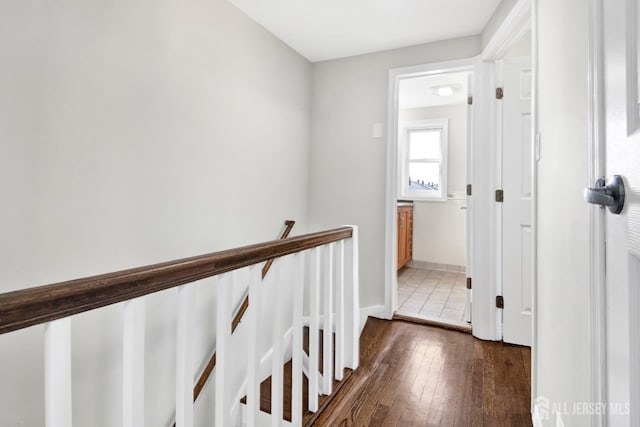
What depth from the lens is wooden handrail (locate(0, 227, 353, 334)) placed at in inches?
22.1

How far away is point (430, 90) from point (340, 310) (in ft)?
10.5

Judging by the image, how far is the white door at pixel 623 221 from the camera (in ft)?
1.78

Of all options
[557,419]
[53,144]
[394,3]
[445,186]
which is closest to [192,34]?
[53,144]

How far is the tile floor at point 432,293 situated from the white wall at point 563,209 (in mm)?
1614

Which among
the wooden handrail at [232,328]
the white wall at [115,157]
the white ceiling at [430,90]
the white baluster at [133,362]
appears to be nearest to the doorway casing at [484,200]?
the white ceiling at [430,90]

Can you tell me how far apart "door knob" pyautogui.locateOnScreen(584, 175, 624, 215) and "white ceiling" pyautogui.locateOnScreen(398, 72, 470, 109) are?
9.16ft

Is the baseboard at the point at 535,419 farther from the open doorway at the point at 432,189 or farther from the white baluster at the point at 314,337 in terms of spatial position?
the open doorway at the point at 432,189

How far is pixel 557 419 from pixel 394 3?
7.84 feet

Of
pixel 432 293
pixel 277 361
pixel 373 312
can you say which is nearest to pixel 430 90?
pixel 432 293

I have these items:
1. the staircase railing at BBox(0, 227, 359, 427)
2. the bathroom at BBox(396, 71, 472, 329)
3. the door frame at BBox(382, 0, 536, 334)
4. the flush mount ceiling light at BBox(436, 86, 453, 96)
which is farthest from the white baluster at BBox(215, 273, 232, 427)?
the flush mount ceiling light at BBox(436, 86, 453, 96)

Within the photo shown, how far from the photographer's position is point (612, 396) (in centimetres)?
63

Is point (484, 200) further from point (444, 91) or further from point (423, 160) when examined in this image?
Answer: point (423, 160)

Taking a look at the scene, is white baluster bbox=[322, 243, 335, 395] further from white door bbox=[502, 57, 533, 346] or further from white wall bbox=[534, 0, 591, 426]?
white door bbox=[502, 57, 533, 346]

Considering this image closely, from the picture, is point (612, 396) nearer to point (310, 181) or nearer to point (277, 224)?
point (277, 224)
